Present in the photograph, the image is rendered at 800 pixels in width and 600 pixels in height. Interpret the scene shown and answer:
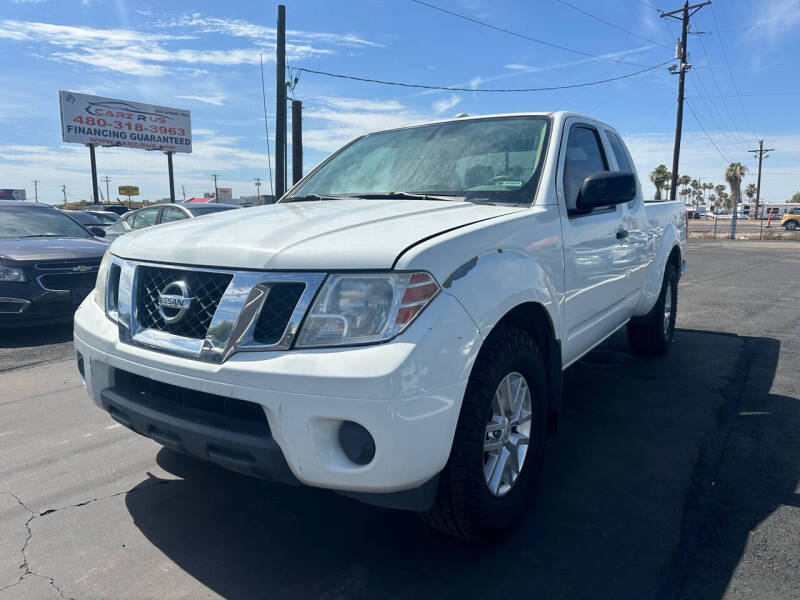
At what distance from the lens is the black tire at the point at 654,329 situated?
5129 millimetres

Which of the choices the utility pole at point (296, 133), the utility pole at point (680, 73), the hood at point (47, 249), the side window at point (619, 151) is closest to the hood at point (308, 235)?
the side window at point (619, 151)

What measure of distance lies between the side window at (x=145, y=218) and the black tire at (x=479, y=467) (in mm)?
9373

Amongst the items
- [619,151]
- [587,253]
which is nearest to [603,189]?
[587,253]

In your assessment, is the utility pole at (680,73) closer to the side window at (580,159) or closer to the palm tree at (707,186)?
the side window at (580,159)

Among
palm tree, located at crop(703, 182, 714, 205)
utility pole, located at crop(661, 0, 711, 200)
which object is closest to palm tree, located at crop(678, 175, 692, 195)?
palm tree, located at crop(703, 182, 714, 205)

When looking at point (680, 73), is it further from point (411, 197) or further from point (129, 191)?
point (129, 191)

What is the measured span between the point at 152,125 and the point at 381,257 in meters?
42.7

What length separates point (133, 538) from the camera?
251 cm

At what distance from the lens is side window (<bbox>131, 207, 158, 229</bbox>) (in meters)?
10.4

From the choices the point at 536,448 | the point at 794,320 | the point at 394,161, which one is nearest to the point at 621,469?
the point at 536,448

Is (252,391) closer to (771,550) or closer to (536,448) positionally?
(536,448)

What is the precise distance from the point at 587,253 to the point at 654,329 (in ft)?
7.55

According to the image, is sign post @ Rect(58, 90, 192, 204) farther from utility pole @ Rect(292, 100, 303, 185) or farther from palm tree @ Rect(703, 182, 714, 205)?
palm tree @ Rect(703, 182, 714, 205)

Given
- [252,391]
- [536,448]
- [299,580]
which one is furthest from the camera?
[536,448]
